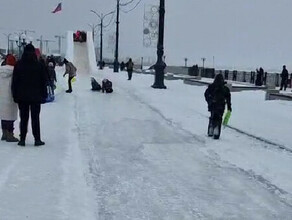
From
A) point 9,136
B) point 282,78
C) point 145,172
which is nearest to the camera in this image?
point 145,172

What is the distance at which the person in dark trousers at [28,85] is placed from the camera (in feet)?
32.4

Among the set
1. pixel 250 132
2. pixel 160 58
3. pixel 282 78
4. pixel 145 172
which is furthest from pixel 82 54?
pixel 145 172

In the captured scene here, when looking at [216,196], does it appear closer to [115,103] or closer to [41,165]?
[41,165]

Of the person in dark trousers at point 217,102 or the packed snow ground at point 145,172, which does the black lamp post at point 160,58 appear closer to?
the packed snow ground at point 145,172

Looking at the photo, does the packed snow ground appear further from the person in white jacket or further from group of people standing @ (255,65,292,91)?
group of people standing @ (255,65,292,91)

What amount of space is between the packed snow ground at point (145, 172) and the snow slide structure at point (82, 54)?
39884mm

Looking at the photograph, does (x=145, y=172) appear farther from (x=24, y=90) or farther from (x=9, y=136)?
(x=9, y=136)

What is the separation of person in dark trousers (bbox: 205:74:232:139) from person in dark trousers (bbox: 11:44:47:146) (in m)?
3.91

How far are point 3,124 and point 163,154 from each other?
3124 mm

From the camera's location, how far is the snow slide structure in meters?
55.8

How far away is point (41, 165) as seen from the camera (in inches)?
333

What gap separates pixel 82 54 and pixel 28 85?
52075mm

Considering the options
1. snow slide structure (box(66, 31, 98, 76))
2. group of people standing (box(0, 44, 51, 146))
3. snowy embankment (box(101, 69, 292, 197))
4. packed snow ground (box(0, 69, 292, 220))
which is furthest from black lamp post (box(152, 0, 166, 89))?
snow slide structure (box(66, 31, 98, 76))

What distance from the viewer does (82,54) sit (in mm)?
61438
